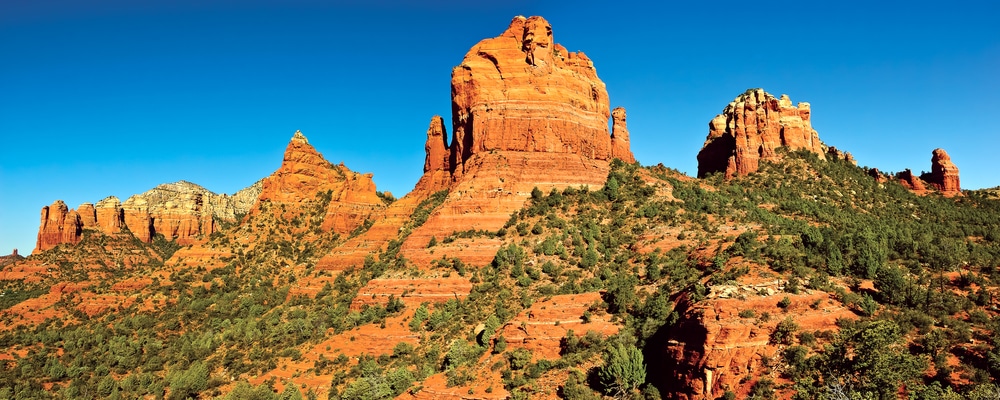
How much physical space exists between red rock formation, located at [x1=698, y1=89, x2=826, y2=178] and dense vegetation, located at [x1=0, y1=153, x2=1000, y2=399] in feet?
10.6

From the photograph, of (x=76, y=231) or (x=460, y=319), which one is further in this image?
(x=76, y=231)

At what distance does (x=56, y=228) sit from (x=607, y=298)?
4582 inches

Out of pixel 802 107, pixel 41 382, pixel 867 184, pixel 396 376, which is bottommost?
pixel 41 382

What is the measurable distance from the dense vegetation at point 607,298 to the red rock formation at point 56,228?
21.3 meters

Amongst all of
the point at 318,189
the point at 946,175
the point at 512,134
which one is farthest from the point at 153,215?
the point at 946,175

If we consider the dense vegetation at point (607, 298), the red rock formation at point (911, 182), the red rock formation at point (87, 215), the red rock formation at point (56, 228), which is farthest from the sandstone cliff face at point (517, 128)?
the red rock formation at point (87, 215)

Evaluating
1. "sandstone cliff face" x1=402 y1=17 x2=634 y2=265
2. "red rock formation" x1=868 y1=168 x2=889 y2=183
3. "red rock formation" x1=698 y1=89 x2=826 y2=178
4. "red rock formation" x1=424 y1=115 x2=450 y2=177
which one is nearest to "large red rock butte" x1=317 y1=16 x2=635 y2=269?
"sandstone cliff face" x1=402 y1=17 x2=634 y2=265

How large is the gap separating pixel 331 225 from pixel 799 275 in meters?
61.3

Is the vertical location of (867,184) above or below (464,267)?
above

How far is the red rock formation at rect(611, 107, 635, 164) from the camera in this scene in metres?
79.2

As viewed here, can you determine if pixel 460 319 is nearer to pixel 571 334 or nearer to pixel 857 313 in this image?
pixel 571 334

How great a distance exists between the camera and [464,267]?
181 feet

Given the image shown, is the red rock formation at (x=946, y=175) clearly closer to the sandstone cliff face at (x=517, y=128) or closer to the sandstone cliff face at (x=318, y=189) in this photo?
the sandstone cliff face at (x=517, y=128)

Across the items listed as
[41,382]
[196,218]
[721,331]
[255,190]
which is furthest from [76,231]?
[721,331]
